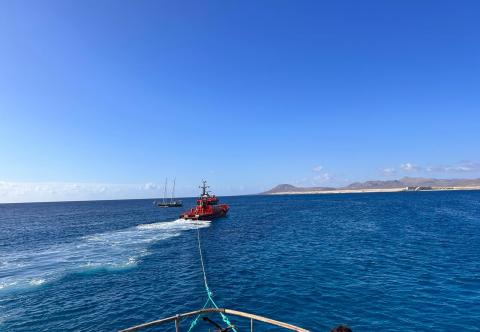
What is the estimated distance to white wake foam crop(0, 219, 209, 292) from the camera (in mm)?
31091

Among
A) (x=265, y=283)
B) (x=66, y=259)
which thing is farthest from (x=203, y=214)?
(x=265, y=283)

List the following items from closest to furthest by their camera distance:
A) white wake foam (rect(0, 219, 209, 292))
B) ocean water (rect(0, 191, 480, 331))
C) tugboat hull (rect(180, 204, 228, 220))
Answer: ocean water (rect(0, 191, 480, 331)), white wake foam (rect(0, 219, 209, 292)), tugboat hull (rect(180, 204, 228, 220))

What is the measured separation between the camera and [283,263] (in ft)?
105

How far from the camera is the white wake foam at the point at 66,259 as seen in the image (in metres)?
31.1

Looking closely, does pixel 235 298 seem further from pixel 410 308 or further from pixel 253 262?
pixel 410 308

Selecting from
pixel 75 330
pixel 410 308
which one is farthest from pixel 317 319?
pixel 75 330

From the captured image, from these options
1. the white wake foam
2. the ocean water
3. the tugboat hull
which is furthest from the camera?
the tugboat hull

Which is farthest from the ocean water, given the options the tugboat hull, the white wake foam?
the tugboat hull

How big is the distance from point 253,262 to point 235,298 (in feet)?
35.5

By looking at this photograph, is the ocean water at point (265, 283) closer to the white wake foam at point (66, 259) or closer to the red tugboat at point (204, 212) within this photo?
the white wake foam at point (66, 259)

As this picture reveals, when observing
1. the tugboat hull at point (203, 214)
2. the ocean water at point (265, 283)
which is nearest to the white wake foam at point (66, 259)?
the ocean water at point (265, 283)

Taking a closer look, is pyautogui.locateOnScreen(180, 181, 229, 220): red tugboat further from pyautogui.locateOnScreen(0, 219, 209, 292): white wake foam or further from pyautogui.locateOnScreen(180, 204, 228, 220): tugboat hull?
pyautogui.locateOnScreen(0, 219, 209, 292): white wake foam

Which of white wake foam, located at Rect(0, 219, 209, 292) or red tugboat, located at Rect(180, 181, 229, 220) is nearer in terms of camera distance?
white wake foam, located at Rect(0, 219, 209, 292)

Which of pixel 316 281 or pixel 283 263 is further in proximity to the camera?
pixel 283 263
